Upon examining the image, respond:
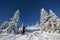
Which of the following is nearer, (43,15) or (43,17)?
(43,17)

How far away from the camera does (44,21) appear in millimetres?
49219

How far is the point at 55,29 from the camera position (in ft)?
149

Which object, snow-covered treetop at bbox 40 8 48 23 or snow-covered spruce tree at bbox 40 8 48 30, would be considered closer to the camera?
snow-covered spruce tree at bbox 40 8 48 30

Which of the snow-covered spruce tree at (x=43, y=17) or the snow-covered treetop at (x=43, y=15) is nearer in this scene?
the snow-covered spruce tree at (x=43, y=17)

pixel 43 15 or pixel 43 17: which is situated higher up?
pixel 43 15

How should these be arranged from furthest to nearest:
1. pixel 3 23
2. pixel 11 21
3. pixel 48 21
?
1. pixel 3 23
2. pixel 11 21
3. pixel 48 21

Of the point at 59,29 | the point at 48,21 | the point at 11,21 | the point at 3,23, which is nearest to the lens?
the point at 59,29

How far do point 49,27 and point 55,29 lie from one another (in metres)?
2.59

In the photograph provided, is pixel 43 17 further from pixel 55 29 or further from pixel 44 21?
pixel 55 29

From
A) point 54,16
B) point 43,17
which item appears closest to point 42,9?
point 43,17

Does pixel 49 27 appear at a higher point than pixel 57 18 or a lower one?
lower

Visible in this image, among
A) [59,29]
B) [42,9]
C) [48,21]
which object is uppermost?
[42,9]

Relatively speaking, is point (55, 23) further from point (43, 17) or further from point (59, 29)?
point (43, 17)

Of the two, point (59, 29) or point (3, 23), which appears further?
point (3, 23)
